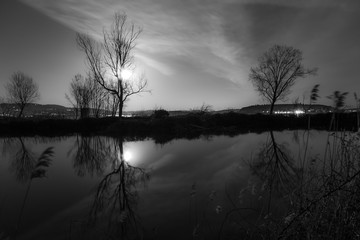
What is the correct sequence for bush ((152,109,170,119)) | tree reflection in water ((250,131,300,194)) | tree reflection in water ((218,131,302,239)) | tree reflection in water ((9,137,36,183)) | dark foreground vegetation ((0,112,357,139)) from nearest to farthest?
tree reflection in water ((218,131,302,239)) → tree reflection in water ((250,131,300,194)) → tree reflection in water ((9,137,36,183)) → dark foreground vegetation ((0,112,357,139)) → bush ((152,109,170,119))

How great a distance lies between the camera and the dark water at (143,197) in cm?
219

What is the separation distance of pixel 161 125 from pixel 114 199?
11315mm

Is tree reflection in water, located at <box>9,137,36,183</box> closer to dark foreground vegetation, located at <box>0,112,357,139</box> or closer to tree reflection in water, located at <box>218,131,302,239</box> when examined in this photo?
tree reflection in water, located at <box>218,131,302,239</box>

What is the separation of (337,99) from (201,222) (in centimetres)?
182

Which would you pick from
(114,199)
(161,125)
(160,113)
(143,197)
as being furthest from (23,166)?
(160,113)

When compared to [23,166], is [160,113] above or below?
above

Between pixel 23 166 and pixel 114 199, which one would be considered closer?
pixel 114 199

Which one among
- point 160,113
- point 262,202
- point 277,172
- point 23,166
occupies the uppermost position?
point 160,113

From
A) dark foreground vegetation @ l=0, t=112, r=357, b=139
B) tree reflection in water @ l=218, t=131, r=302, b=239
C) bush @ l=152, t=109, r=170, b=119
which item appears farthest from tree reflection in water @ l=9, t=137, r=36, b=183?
bush @ l=152, t=109, r=170, b=119

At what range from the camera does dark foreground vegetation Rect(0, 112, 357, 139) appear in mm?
13789

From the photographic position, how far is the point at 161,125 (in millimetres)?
14297

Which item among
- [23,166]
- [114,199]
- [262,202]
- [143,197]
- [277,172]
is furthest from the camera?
[23,166]

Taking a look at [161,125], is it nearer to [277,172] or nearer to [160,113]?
[160,113]

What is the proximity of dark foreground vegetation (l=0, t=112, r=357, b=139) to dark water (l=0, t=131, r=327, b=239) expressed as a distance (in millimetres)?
7537
